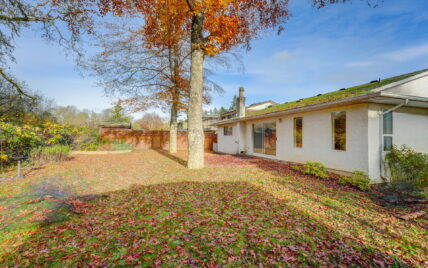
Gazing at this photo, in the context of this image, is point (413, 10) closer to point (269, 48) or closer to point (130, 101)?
point (269, 48)

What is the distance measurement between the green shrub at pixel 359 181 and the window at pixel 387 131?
5.63ft

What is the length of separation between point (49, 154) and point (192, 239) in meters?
9.38

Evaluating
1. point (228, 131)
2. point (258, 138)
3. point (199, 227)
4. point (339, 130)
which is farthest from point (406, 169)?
point (228, 131)

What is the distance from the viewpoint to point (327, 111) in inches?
289

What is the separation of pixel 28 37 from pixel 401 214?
14522 mm

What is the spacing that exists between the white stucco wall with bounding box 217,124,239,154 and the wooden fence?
259 cm

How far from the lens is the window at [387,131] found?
625 centimetres

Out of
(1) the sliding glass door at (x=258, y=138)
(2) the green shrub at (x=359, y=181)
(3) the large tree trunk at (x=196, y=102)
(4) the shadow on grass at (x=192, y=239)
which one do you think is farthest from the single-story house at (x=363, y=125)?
(3) the large tree trunk at (x=196, y=102)

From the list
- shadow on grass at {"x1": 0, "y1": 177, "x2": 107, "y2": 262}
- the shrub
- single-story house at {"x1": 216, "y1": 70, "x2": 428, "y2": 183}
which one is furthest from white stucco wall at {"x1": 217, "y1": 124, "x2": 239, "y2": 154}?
the shrub

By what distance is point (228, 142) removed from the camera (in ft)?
50.6

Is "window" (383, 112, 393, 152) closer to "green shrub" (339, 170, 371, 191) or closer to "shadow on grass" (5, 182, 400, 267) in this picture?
"green shrub" (339, 170, 371, 191)

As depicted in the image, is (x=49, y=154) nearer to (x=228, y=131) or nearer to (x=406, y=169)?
(x=228, y=131)

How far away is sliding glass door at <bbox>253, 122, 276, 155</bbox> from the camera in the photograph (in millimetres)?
10773

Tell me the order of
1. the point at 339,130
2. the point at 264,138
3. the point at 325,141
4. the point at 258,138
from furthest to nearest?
the point at 258,138
the point at 264,138
the point at 325,141
the point at 339,130
